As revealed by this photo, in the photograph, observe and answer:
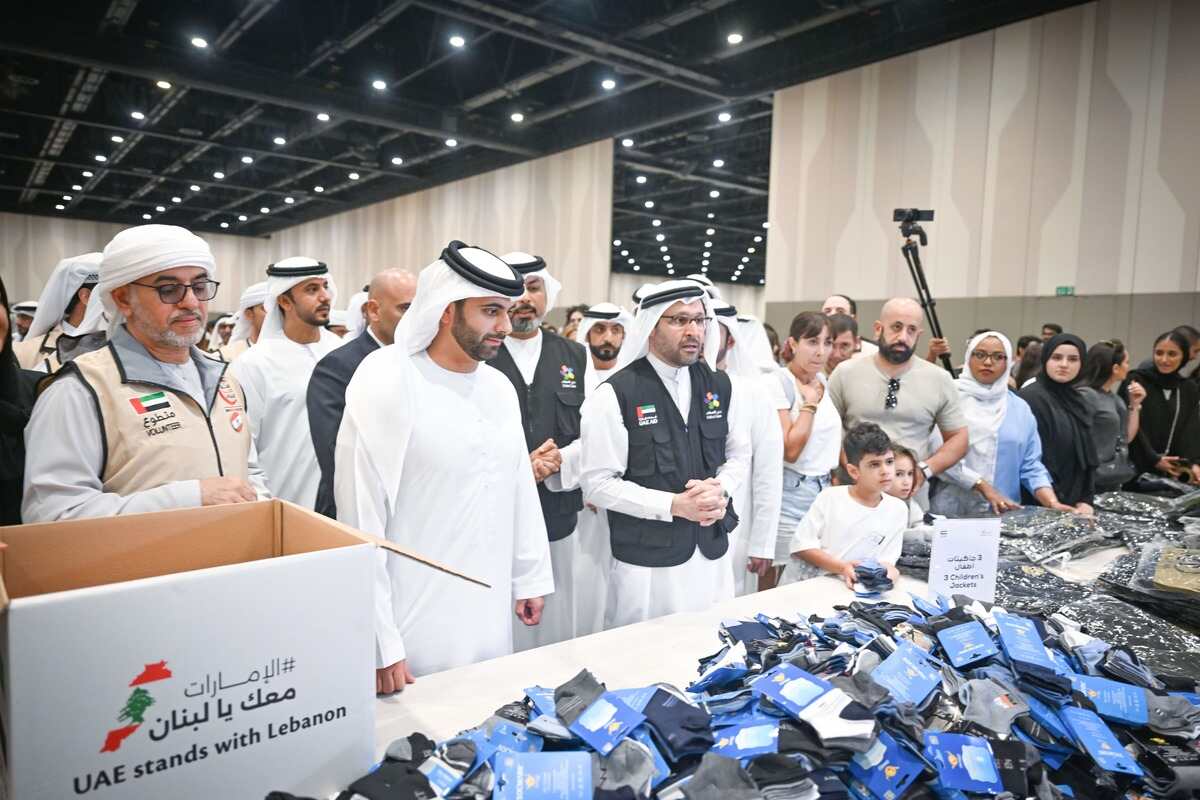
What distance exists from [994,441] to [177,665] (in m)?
3.61

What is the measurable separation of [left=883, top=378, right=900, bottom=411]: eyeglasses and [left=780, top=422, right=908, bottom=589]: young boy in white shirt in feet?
3.19

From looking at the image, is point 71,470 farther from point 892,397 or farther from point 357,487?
point 892,397

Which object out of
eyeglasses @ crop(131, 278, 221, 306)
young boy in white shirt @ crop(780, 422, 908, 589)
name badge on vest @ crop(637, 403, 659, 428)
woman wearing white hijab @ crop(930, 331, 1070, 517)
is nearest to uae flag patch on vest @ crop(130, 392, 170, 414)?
eyeglasses @ crop(131, 278, 221, 306)

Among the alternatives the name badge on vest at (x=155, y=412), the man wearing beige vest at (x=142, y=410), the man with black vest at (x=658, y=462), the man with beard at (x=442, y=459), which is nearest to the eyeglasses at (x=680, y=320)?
the man with black vest at (x=658, y=462)

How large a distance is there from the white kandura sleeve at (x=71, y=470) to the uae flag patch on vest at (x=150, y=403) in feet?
0.25

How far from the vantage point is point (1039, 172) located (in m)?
6.39

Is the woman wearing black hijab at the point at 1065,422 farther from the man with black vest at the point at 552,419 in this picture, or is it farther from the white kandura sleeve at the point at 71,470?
the white kandura sleeve at the point at 71,470

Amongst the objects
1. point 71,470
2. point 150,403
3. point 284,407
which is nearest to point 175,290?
point 150,403

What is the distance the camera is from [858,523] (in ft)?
8.01

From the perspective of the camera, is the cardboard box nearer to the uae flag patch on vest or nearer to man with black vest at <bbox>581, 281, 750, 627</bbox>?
the uae flag patch on vest

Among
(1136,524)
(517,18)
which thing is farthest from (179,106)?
(1136,524)

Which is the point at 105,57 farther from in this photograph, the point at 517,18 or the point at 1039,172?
the point at 1039,172

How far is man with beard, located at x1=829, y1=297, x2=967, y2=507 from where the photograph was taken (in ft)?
11.3

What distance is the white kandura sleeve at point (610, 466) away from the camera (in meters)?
2.29
